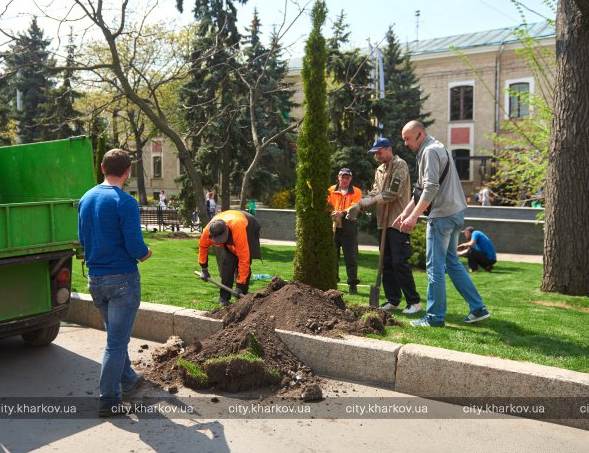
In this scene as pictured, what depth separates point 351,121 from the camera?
57.0 feet

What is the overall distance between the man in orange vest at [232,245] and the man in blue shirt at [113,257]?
2.00 m

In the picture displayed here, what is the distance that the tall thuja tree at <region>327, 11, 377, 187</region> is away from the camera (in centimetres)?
1675

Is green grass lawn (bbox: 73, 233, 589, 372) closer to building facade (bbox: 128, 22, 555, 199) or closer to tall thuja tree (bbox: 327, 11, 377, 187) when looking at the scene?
tall thuja tree (bbox: 327, 11, 377, 187)

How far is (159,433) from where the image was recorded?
3762 millimetres

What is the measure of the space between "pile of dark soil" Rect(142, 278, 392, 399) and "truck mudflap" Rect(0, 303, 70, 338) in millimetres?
992

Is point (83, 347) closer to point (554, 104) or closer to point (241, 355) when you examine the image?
point (241, 355)

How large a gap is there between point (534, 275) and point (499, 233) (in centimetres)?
565

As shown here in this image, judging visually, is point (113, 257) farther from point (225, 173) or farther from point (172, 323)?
point (225, 173)

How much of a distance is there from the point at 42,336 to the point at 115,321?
2.14 m

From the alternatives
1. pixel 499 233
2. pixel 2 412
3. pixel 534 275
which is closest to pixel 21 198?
pixel 2 412

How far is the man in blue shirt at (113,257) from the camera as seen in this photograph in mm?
3998

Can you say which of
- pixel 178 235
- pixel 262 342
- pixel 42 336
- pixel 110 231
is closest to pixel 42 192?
pixel 42 336

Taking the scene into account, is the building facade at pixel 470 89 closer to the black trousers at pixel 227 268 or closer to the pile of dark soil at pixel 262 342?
the black trousers at pixel 227 268

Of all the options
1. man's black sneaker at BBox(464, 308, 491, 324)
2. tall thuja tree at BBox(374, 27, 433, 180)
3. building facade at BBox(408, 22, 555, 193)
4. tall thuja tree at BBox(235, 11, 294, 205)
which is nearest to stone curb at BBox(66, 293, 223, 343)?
man's black sneaker at BBox(464, 308, 491, 324)
